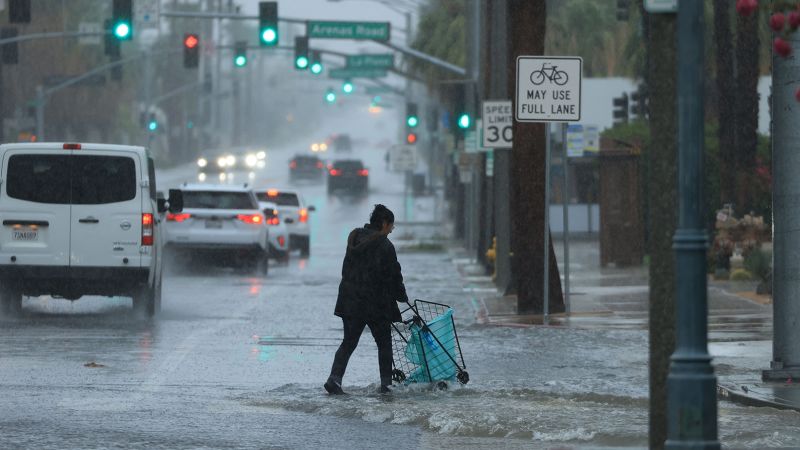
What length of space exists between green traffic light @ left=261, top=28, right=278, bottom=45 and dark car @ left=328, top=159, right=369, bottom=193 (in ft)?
129

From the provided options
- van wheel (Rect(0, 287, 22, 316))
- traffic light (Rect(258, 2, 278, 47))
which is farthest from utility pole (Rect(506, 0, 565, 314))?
traffic light (Rect(258, 2, 278, 47))

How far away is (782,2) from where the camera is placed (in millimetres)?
8570

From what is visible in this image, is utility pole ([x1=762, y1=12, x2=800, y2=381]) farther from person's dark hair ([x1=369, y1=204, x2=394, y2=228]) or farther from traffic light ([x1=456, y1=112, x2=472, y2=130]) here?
traffic light ([x1=456, y1=112, x2=472, y2=130])

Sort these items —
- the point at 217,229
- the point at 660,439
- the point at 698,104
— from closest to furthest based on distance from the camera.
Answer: the point at 698,104 → the point at 660,439 → the point at 217,229

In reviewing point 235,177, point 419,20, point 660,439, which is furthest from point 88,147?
point 235,177

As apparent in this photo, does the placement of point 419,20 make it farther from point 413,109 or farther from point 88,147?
point 88,147

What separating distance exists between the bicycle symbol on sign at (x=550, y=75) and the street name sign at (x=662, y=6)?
10977mm

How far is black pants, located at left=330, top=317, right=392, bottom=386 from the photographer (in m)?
13.5

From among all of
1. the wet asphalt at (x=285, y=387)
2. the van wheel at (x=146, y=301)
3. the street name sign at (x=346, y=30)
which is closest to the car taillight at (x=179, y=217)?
the wet asphalt at (x=285, y=387)

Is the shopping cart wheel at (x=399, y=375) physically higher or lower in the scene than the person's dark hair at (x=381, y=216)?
lower

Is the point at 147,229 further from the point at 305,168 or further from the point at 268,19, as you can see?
the point at 305,168

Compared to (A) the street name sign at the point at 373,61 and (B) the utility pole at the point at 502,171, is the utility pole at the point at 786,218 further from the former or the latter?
(A) the street name sign at the point at 373,61

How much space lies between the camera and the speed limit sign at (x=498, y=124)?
25906 mm

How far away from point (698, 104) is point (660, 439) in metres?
2.16
